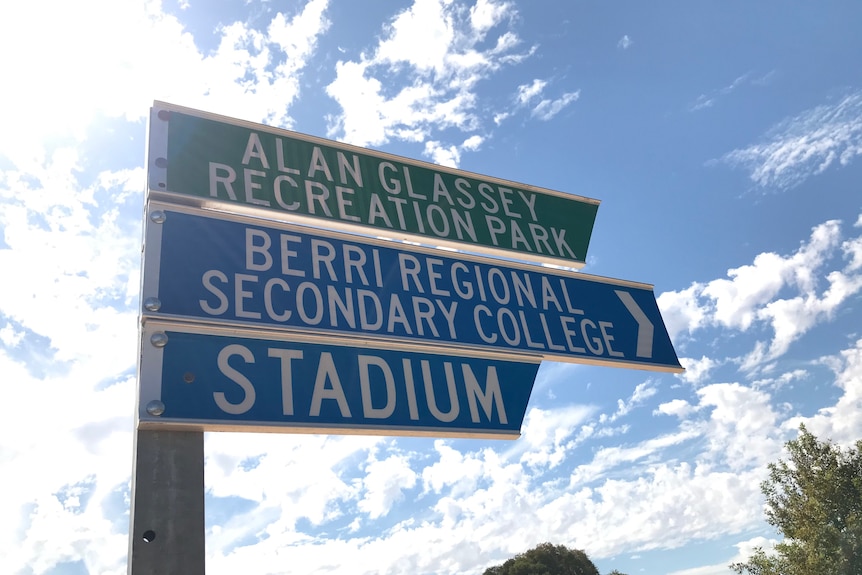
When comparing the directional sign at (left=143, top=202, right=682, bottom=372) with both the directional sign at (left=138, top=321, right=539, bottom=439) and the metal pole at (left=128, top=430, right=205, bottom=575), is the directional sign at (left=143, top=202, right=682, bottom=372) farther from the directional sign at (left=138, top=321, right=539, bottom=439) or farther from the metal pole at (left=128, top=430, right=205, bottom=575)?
the metal pole at (left=128, top=430, right=205, bottom=575)

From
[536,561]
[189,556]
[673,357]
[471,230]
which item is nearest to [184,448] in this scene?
[189,556]

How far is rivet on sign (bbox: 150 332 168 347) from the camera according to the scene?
11.7 feet

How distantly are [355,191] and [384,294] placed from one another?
0.96m

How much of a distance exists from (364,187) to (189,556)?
2908 millimetres

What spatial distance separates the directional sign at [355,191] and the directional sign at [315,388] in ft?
3.71

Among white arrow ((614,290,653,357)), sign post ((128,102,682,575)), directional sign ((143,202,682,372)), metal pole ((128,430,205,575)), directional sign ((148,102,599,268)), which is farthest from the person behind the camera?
white arrow ((614,290,653,357))

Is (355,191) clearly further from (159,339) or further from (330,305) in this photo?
(159,339)

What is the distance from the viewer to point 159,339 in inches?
141

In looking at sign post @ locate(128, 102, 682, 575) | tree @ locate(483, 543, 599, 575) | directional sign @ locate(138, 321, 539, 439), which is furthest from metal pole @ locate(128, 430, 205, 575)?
tree @ locate(483, 543, 599, 575)

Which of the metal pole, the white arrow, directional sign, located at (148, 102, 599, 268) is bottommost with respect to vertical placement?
the metal pole

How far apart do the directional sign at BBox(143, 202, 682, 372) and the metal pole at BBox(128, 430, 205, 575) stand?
0.73 m

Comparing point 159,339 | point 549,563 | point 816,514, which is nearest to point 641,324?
point 159,339

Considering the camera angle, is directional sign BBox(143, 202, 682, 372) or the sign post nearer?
the sign post

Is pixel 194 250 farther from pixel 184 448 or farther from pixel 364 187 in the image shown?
pixel 364 187
